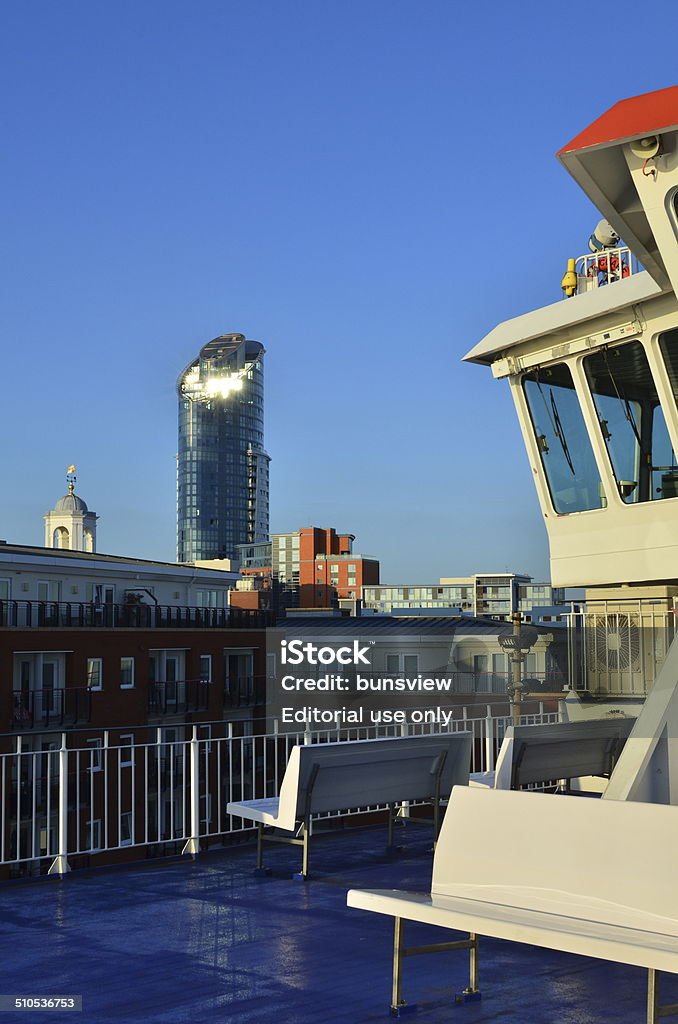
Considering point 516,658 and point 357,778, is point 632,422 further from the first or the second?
point 357,778

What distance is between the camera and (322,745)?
796 cm

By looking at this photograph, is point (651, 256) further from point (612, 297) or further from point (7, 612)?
point (7, 612)

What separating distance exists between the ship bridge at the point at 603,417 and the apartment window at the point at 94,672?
124 ft

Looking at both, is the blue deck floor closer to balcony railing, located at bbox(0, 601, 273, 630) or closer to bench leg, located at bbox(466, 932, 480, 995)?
bench leg, located at bbox(466, 932, 480, 995)

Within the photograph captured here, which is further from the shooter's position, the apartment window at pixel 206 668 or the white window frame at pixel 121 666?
the apartment window at pixel 206 668

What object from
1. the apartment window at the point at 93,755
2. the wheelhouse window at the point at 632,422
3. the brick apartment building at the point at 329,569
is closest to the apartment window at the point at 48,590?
the apartment window at the point at 93,755

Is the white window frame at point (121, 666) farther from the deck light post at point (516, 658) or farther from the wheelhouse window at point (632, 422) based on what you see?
the wheelhouse window at point (632, 422)

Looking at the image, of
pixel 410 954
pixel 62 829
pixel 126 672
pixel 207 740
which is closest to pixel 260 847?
pixel 62 829

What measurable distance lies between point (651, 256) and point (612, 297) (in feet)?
15.6

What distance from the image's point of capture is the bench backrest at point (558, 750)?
8.84 metres

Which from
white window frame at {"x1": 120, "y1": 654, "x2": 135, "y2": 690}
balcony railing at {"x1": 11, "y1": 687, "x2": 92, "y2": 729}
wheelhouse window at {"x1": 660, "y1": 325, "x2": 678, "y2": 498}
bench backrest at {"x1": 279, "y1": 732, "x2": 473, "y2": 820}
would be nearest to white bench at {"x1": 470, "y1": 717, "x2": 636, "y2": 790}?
bench backrest at {"x1": 279, "y1": 732, "x2": 473, "y2": 820}

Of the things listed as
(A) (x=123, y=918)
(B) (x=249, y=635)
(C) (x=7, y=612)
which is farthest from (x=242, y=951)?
(B) (x=249, y=635)

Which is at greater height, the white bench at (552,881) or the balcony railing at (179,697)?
the white bench at (552,881)

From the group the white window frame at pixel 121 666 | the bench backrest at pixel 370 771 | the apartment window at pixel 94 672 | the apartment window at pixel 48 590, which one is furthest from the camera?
the apartment window at pixel 48 590
